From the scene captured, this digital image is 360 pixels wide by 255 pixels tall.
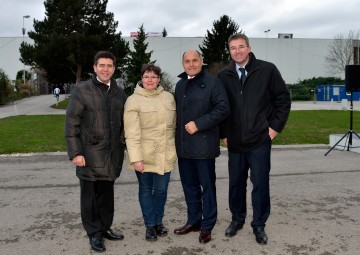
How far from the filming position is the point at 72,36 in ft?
95.0

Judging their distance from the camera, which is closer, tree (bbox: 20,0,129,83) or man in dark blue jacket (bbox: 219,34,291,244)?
man in dark blue jacket (bbox: 219,34,291,244)

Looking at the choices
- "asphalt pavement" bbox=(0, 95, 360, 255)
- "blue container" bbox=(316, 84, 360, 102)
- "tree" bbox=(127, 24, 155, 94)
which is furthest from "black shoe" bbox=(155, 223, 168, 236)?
"blue container" bbox=(316, 84, 360, 102)

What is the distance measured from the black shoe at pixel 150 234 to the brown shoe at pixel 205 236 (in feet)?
1.55

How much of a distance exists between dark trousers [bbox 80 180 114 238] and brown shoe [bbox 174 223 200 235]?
28.5 inches

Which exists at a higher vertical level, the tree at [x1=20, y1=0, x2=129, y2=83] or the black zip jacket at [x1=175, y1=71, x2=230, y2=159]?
the tree at [x1=20, y1=0, x2=129, y2=83]

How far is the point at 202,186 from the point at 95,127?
1239mm

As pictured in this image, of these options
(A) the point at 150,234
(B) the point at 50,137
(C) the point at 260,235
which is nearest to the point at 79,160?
(A) the point at 150,234

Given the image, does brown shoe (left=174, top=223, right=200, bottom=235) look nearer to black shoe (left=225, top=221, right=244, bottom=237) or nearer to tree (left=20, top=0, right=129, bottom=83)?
black shoe (left=225, top=221, right=244, bottom=237)

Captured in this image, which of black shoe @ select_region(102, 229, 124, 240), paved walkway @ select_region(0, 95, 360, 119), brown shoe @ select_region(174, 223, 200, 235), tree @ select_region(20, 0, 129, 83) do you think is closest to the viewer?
black shoe @ select_region(102, 229, 124, 240)

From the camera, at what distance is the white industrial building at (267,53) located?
164ft

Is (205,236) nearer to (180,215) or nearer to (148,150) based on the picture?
(180,215)

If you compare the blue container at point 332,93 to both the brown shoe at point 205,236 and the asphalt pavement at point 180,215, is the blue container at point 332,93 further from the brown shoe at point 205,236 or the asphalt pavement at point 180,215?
the brown shoe at point 205,236

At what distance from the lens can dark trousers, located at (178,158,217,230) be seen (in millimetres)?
3926

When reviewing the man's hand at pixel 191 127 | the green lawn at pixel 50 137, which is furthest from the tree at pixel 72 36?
the man's hand at pixel 191 127
